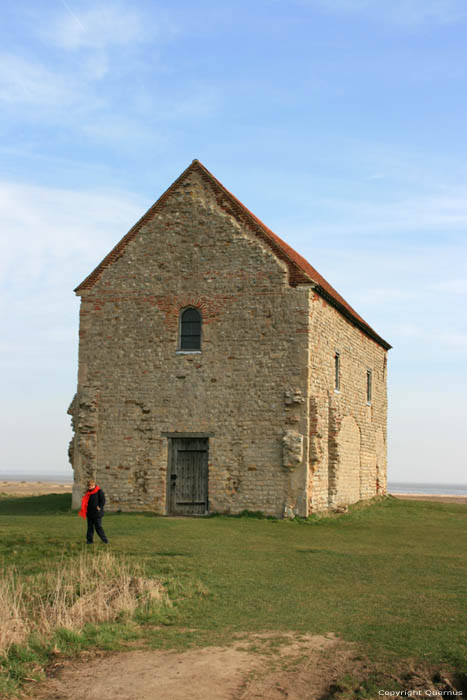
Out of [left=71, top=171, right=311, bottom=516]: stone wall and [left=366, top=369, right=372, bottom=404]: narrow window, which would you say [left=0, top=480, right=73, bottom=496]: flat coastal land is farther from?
[left=366, top=369, right=372, bottom=404]: narrow window

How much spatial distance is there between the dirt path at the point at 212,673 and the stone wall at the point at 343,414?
40.9 ft

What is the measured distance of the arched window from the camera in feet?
71.8

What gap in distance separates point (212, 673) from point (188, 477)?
13.9 metres

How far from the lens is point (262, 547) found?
15406mm

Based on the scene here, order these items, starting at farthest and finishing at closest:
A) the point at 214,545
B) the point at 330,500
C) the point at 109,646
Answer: the point at 330,500, the point at 214,545, the point at 109,646

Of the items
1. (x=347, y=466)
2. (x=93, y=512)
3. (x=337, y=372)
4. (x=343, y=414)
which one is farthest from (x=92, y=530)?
(x=347, y=466)

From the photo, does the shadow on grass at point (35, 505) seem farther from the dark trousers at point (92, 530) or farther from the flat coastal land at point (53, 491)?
the flat coastal land at point (53, 491)

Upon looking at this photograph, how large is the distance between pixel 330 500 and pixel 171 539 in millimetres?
7750

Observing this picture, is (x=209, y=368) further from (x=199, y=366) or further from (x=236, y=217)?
(x=236, y=217)

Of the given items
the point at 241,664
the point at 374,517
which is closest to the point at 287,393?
the point at 374,517

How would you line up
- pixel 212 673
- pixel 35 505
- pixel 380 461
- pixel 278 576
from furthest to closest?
1. pixel 380 461
2. pixel 35 505
3. pixel 278 576
4. pixel 212 673

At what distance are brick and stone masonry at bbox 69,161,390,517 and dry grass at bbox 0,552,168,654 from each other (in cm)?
852

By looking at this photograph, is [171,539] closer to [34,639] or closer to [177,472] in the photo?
[177,472]

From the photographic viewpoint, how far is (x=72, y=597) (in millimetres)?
10461
